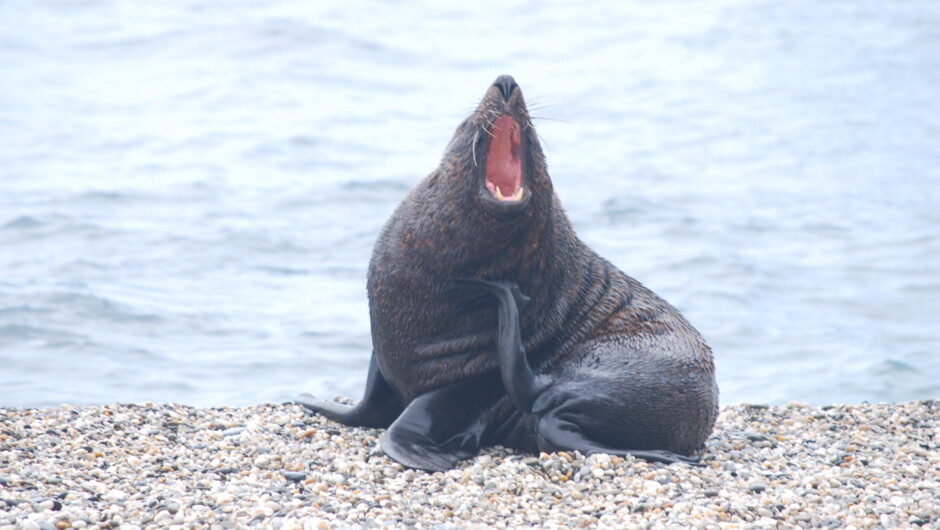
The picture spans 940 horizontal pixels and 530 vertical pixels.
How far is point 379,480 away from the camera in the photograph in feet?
20.4

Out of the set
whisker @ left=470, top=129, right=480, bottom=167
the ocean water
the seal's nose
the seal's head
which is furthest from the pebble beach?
the ocean water

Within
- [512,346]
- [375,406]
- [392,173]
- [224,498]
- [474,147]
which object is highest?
[474,147]

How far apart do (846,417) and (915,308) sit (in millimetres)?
8516

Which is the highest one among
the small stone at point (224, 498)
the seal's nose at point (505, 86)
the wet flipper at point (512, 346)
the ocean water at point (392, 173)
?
the seal's nose at point (505, 86)

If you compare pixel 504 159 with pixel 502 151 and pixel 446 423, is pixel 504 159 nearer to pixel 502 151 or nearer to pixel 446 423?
pixel 502 151

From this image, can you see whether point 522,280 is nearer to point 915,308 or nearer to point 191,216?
point 915,308

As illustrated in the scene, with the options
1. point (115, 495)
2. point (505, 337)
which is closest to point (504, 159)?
point (505, 337)

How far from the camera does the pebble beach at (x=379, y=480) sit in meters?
5.44

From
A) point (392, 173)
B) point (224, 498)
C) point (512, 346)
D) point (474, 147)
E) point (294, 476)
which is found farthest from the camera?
point (392, 173)

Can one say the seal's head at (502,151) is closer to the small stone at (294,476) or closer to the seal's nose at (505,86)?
the seal's nose at (505,86)

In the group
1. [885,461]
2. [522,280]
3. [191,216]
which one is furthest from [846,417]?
[191,216]

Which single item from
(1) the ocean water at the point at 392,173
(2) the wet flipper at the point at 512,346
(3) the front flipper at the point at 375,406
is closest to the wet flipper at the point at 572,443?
(2) the wet flipper at the point at 512,346

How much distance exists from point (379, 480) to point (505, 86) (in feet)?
7.32

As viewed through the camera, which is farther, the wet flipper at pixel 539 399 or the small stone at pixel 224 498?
the wet flipper at pixel 539 399
